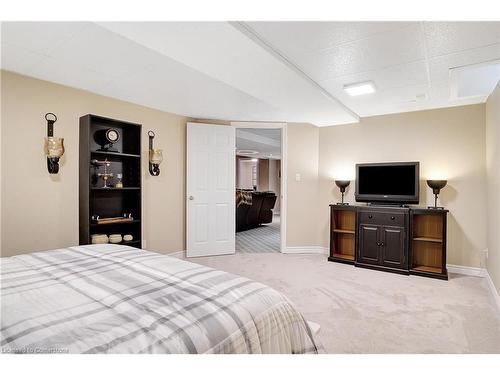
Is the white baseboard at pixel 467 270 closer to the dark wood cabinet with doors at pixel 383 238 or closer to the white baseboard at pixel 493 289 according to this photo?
the white baseboard at pixel 493 289

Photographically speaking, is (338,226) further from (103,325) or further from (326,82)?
(103,325)

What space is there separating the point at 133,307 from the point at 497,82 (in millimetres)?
3828

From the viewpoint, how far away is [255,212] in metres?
7.49

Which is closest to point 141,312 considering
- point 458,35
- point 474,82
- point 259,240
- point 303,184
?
point 458,35

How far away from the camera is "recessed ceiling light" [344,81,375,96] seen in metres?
2.95

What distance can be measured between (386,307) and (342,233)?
6.24ft

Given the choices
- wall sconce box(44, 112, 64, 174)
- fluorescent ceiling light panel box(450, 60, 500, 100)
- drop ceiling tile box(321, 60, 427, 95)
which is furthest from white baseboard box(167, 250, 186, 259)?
fluorescent ceiling light panel box(450, 60, 500, 100)

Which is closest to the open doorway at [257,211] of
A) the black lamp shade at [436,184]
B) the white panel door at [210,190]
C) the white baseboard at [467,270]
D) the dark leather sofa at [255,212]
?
the dark leather sofa at [255,212]

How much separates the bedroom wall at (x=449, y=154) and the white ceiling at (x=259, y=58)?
33 centimetres

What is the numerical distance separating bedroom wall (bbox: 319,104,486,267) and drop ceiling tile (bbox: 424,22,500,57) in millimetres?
1903

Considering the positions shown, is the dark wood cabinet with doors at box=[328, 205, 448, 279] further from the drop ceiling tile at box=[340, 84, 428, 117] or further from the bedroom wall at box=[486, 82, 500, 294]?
the drop ceiling tile at box=[340, 84, 428, 117]

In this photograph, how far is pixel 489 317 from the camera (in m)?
2.42

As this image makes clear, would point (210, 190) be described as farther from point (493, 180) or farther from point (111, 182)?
point (493, 180)

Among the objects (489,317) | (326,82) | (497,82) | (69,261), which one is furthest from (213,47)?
(489,317)
